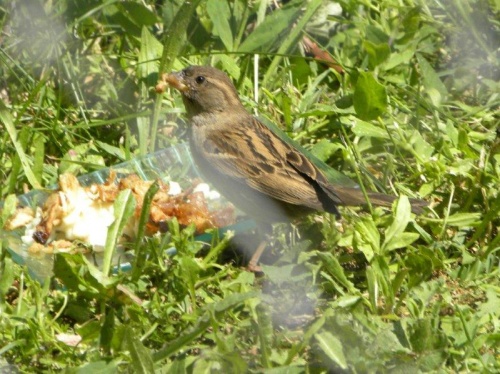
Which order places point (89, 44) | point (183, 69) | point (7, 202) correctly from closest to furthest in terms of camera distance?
point (7, 202) → point (183, 69) → point (89, 44)

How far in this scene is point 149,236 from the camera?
151 inches

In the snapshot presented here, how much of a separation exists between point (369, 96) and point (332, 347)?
177 cm

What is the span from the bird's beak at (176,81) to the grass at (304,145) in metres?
0.07

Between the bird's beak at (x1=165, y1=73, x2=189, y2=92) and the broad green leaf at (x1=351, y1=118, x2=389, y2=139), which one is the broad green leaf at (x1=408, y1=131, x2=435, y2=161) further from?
the bird's beak at (x1=165, y1=73, x2=189, y2=92)

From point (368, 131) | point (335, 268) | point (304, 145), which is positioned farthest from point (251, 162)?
point (335, 268)

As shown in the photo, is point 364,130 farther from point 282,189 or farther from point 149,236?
point 149,236

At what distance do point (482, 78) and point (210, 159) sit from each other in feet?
5.22

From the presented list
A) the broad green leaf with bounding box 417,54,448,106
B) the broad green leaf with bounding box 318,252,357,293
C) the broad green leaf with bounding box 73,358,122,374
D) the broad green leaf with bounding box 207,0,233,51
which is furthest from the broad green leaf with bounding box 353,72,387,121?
the broad green leaf with bounding box 73,358,122,374

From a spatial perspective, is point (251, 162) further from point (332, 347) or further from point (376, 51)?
point (332, 347)

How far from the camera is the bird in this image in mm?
4082

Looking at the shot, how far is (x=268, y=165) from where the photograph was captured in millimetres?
4270

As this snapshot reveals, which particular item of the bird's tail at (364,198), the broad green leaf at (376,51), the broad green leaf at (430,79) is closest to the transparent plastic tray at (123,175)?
the bird's tail at (364,198)

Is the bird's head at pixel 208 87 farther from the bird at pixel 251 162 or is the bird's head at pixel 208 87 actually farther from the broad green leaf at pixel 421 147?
the broad green leaf at pixel 421 147

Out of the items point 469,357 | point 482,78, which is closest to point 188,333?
point 469,357
